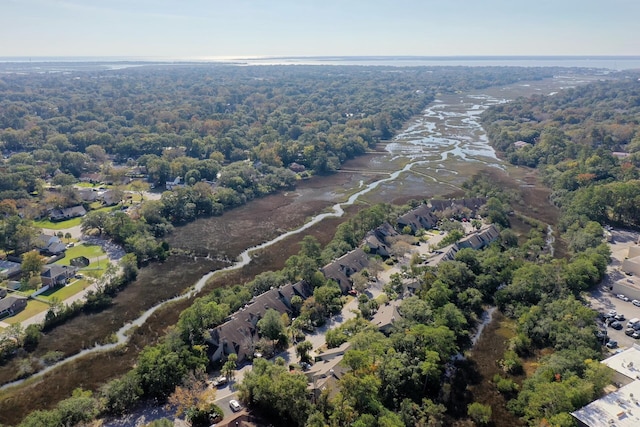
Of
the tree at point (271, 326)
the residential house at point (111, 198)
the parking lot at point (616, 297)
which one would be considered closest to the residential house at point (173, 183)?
the residential house at point (111, 198)

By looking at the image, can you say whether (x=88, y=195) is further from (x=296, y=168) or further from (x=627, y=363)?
(x=627, y=363)

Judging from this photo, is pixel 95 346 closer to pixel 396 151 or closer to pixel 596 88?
pixel 396 151

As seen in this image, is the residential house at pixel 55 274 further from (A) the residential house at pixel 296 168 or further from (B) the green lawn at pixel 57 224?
(A) the residential house at pixel 296 168

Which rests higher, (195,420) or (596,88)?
(596,88)

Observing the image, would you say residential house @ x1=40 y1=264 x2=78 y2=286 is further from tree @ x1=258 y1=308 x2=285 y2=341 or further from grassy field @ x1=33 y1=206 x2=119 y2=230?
tree @ x1=258 y1=308 x2=285 y2=341

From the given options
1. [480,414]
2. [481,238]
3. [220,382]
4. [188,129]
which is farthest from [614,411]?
[188,129]

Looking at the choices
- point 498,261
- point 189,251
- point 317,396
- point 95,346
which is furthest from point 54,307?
point 498,261

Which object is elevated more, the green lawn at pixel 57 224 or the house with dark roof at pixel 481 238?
the house with dark roof at pixel 481 238
